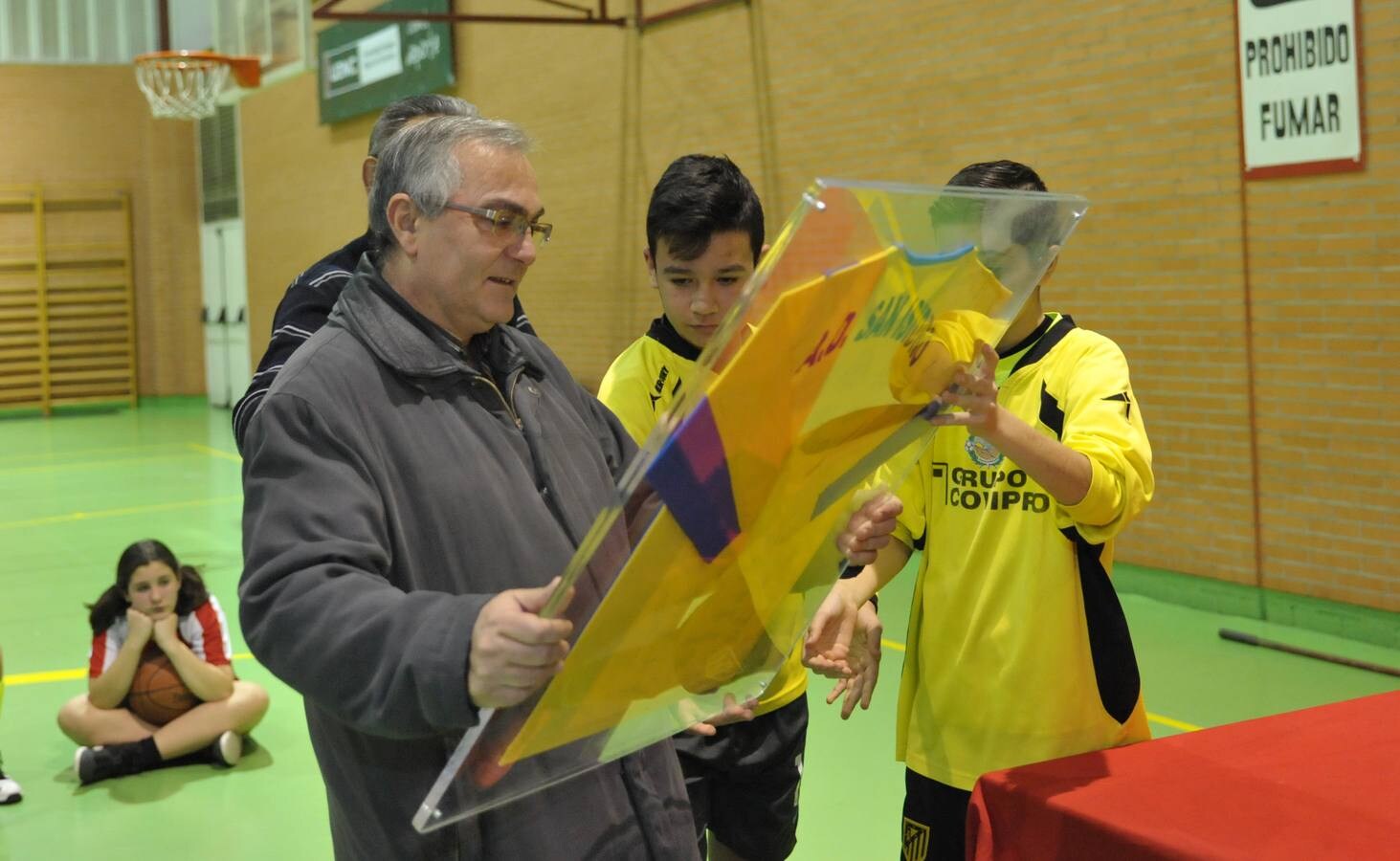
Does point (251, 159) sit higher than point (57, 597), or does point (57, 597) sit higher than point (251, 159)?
point (251, 159)

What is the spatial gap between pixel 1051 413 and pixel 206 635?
4050 mm

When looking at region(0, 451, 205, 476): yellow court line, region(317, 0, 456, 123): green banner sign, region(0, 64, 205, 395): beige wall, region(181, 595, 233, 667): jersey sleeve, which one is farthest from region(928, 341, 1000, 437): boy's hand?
region(0, 64, 205, 395): beige wall

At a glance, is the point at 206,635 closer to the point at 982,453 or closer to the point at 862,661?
the point at 862,661

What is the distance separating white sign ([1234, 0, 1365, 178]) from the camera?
235 inches

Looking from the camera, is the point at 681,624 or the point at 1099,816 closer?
the point at 681,624

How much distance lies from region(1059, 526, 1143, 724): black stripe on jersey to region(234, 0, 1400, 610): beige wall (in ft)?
14.3

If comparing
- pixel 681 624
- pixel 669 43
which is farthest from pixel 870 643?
pixel 669 43

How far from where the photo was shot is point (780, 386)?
1.25 meters

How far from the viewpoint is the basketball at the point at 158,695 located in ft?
17.0

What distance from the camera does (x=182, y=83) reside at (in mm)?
14188

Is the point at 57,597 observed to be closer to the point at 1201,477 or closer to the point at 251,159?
the point at 1201,477

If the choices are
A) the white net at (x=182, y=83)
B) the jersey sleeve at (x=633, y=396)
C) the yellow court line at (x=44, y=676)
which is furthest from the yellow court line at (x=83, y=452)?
the jersey sleeve at (x=633, y=396)

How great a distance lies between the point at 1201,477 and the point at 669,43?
560 centimetres

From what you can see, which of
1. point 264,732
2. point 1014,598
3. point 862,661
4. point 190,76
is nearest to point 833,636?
point 862,661
